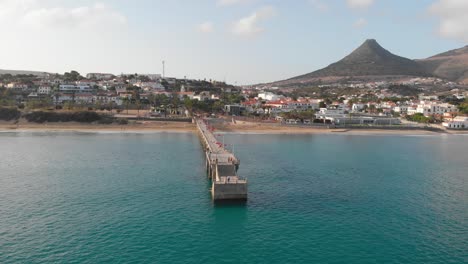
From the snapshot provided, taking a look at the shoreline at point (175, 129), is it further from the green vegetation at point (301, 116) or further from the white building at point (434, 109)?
the white building at point (434, 109)

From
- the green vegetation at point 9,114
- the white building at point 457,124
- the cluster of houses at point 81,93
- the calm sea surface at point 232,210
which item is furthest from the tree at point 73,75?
the white building at point 457,124

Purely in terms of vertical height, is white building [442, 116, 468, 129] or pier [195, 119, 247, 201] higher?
white building [442, 116, 468, 129]

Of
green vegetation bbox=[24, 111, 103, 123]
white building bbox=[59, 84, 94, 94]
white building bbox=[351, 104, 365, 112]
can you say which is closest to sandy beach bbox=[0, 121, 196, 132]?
green vegetation bbox=[24, 111, 103, 123]

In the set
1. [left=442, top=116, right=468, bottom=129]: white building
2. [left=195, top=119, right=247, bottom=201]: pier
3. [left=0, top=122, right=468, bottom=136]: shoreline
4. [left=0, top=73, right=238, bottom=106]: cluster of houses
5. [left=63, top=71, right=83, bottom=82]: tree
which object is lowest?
[left=195, top=119, right=247, bottom=201]: pier

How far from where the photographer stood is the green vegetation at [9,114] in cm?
8781

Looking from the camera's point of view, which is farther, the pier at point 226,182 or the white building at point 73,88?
the white building at point 73,88

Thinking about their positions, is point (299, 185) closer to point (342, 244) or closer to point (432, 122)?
point (342, 244)

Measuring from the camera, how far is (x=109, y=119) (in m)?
89.7

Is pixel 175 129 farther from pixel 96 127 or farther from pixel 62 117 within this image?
pixel 62 117

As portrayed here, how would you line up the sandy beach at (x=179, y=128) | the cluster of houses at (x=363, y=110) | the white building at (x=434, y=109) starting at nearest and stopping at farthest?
the sandy beach at (x=179, y=128) → the cluster of houses at (x=363, y=110) → the white building at (x=434, y=109)

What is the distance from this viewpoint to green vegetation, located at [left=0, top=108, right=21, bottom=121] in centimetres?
8781

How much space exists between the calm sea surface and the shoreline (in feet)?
93.8

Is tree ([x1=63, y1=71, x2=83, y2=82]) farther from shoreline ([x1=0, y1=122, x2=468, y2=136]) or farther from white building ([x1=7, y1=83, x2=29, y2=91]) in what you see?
shoreline ([x1=0, y1=122, x2=468, y2=136])

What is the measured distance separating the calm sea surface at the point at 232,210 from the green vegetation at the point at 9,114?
1510 inches
